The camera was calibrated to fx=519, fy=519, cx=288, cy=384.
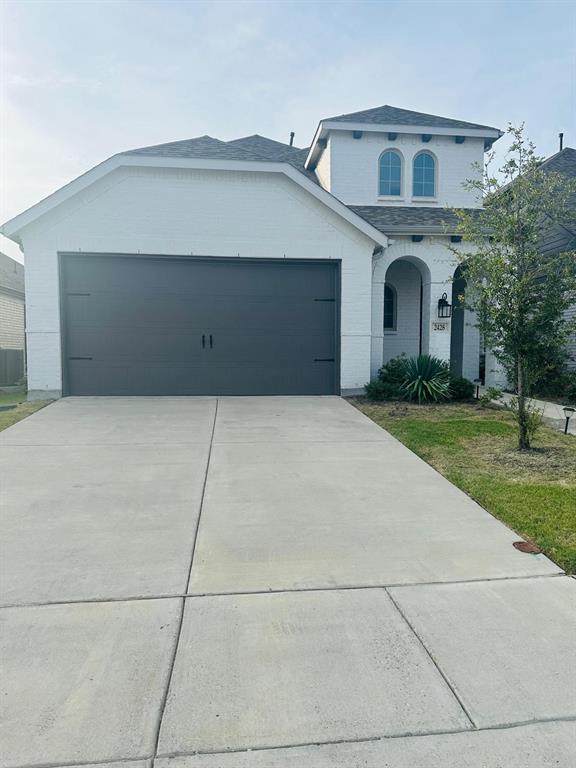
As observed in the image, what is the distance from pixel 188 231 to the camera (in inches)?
455

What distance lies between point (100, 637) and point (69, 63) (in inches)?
434

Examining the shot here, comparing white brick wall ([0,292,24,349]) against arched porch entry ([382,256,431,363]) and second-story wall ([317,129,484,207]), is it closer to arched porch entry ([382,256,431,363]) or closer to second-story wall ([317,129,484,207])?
second-story wall ([317,129,484,207])

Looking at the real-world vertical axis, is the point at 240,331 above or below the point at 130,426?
above

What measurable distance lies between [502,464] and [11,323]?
2004 centimetres

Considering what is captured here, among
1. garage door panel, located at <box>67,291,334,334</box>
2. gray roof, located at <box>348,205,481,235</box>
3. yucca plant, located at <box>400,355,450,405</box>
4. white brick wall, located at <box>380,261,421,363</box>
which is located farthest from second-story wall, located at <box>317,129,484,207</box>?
yucca plant, located at <box>400,355,450,405</box>

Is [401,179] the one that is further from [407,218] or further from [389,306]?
[389,306]

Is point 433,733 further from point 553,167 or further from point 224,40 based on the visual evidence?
point 553,167

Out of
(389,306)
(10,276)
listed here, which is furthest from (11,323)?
(389,306)

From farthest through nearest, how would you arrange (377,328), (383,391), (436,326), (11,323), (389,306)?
(11,323), (389,306), (436,326), (377,328), (383,391)

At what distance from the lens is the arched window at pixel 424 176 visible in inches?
580

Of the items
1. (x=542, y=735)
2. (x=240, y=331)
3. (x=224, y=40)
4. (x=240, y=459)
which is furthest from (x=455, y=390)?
(x=542, y=735)

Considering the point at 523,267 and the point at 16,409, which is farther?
the point at 16,409

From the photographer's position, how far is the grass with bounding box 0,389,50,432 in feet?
29.3

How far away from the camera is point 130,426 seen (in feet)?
28.1
